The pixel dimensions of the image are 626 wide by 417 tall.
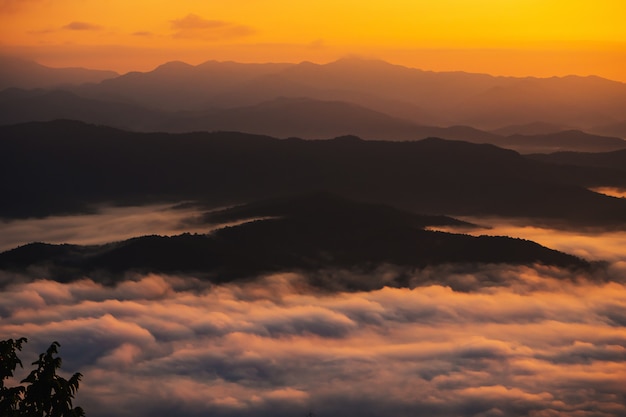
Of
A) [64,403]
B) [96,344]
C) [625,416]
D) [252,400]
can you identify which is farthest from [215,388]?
[64,403]

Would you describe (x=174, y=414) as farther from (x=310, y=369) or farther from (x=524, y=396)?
(x=524, y=396)

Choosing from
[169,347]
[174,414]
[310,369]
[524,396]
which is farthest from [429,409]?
[169,347]

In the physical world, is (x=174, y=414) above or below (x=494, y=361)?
below

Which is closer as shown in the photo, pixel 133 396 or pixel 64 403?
pixel 64 403

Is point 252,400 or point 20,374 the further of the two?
point 20,374

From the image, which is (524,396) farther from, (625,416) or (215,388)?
(215,388)

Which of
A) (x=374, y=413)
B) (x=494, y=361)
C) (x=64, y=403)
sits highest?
(x=494, y=361)

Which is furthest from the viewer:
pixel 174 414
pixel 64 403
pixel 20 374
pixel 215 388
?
pixel 20 374

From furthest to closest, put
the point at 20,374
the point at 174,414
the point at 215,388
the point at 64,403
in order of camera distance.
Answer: the point at 20,374
the point at 215,388
the point at 174,414
the point at 64,403

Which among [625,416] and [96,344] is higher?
[96,344]
